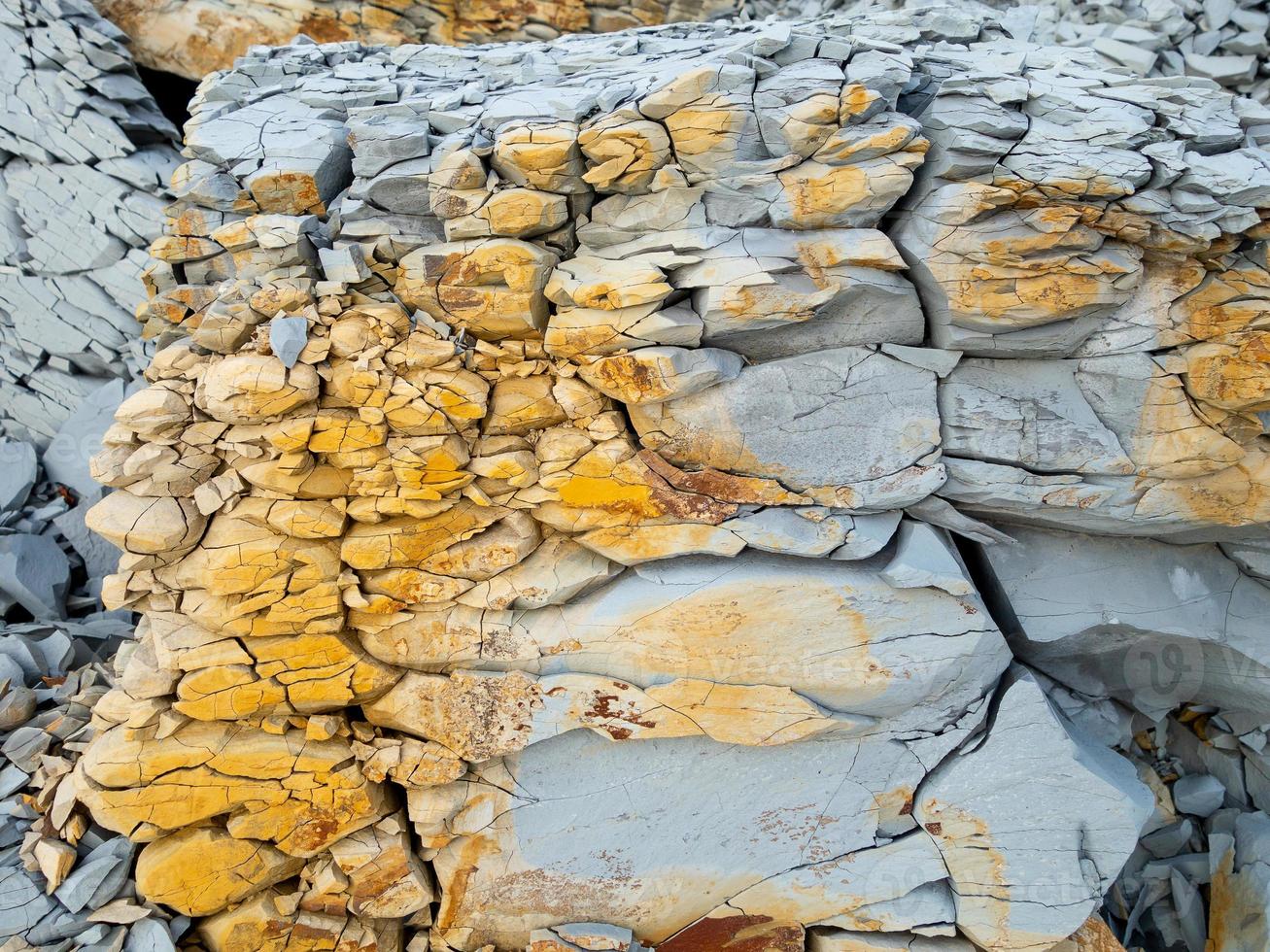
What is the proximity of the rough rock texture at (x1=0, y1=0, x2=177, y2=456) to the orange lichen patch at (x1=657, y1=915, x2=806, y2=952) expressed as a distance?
5612 millimetres

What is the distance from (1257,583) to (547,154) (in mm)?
4244

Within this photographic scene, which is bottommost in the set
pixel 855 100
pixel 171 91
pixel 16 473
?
pixel 16 473

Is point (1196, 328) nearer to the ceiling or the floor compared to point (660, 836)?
nearer to the ceiling

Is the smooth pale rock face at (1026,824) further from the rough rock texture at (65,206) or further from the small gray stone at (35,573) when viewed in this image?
the rough rock texture at (65,206)

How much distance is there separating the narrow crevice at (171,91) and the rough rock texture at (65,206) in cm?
68

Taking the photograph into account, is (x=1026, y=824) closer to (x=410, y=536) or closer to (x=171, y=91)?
(x=410, y=536)

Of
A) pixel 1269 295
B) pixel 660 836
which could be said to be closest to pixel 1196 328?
pixel 1269 295

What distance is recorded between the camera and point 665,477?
12.4 feet

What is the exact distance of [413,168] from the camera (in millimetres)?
3658

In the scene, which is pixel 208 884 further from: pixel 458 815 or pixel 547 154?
pixel 547 154

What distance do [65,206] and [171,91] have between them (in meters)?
1.77

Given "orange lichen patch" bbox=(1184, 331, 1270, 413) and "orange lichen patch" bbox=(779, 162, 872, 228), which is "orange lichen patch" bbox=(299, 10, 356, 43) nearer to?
"orange lichen patch" bbox=(779, 162, 872, 228)

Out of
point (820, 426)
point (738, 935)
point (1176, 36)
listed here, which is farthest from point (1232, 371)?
A: point (1176, 36)

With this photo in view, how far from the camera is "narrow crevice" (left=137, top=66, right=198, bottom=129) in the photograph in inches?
274
